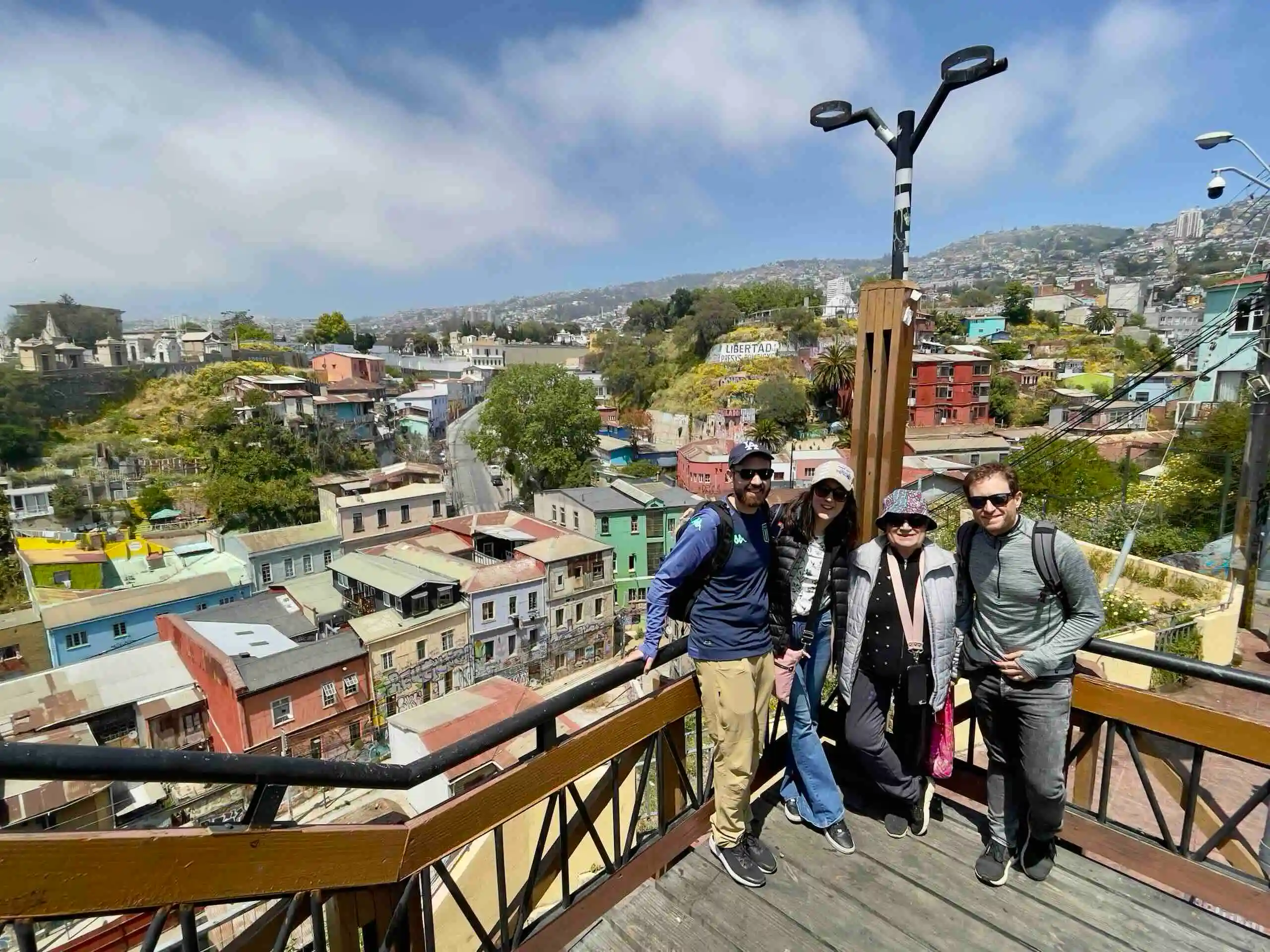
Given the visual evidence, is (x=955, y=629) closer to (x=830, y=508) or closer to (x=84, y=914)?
(x=830, y=508)

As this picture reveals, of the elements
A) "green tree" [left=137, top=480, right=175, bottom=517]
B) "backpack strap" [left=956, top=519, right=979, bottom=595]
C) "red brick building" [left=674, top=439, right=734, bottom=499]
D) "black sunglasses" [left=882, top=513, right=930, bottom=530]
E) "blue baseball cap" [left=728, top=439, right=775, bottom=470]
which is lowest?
"green tree" [left=137, top=480, right=175, bottom=517]

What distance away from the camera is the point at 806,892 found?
9.09 ft

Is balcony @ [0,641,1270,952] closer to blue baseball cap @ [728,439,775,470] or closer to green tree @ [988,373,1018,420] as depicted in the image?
blue baseball cap @ [728,439,775,470]

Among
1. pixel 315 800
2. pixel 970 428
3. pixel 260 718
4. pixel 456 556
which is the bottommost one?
pixel 315 800

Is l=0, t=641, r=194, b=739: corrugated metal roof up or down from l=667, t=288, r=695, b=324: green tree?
down

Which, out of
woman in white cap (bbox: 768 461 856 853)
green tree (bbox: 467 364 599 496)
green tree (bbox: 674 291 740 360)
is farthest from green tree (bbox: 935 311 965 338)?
woman in white cap (bbox: 768 461 856 853)

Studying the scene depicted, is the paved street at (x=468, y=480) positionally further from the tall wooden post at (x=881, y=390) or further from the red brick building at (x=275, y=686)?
the tall wooden post at (x=881, y=390)

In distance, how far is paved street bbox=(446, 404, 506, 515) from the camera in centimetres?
4250

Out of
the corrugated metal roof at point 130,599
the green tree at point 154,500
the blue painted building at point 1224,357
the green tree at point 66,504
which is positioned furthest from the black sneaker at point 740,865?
the green tree at point 66,504

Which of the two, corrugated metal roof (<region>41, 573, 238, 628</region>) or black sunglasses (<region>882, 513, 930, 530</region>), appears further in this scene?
corrugated metal roof (<region>41, 573, 238, 628</region>)

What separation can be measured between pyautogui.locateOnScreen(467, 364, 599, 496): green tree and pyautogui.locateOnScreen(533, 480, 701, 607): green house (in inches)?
334

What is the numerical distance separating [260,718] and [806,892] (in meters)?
17.9

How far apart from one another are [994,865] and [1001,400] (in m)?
46.6

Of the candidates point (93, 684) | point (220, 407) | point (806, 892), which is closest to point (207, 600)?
point (93, 684)
